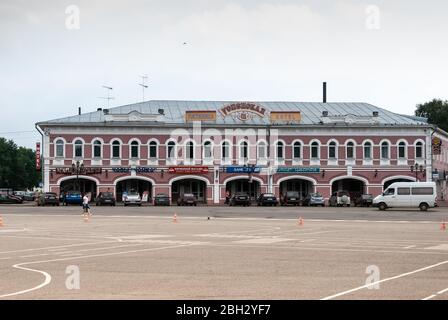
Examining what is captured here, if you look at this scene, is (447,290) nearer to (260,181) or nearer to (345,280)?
(345,280)

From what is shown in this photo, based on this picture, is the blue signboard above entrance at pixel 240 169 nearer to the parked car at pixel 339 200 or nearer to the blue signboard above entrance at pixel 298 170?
the blue signboard above entrance at pixel 298 170

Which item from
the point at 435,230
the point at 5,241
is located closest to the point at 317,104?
the point at 435,230

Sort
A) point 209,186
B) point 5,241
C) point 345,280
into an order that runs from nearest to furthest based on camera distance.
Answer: point 345,280 → point 5,241 → point 209,186

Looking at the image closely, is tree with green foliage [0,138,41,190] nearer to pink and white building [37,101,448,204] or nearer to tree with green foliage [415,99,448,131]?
pink and white building [37,101,448,204]

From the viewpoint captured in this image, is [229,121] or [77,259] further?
[229,121]

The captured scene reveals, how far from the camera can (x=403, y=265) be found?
1625 cm

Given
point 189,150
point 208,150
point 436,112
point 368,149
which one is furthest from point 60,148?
point 436,112

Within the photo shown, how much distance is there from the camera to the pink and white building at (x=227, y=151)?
238ft

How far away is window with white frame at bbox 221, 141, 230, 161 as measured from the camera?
2899 inches

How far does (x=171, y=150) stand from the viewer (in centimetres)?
7362

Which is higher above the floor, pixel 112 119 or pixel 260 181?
pixel 112 119

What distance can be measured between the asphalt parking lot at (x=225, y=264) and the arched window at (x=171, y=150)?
1790 inches
